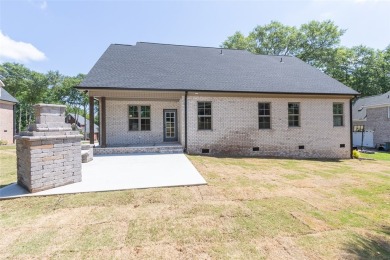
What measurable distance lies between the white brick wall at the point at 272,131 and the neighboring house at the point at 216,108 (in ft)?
0.19

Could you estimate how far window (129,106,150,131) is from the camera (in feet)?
41.4

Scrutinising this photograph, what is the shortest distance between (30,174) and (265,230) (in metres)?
5.50

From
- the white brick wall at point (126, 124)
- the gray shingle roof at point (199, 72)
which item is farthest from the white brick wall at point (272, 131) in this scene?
the white brick wall at point (126, 124)

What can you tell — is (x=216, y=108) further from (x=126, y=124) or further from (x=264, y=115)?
(x=126, y=124)

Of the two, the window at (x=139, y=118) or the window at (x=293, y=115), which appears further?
the window at (x=293, y=115)

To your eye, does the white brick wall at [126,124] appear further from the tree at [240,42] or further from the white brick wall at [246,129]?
the tree at [240,42]

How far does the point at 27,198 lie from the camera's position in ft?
15.6

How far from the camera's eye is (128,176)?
6570 mm

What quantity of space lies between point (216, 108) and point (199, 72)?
316cm

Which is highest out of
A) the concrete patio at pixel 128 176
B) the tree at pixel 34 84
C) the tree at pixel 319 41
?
the tree at pixel 319 41

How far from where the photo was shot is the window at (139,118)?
12.6 metres

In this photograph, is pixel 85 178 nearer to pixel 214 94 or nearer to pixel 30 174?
pixel 30 174

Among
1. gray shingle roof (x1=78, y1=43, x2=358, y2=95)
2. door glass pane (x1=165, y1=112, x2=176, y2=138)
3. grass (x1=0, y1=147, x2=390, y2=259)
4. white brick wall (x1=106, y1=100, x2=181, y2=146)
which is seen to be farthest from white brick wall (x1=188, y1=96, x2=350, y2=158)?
grass (x1=0, y1=147, x2=390, y2=259)

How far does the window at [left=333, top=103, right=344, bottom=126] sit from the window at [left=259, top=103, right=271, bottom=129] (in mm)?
4702
